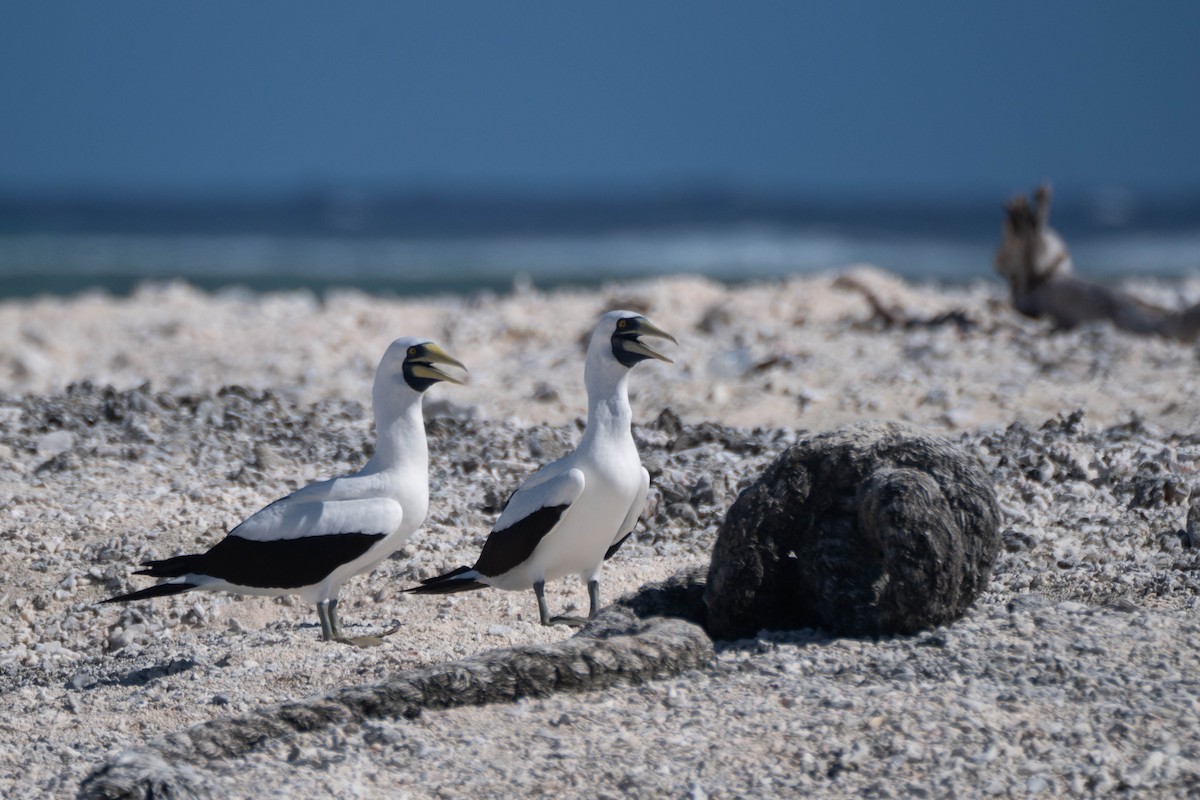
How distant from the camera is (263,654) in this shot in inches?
171

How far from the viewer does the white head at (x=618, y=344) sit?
15.1 ft

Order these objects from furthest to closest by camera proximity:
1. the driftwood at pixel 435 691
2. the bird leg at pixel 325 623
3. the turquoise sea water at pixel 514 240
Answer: the turquoise sea water at pixel 514 240 < the bird leg at pixel 325 623 < the driftwood at pixel 435 691

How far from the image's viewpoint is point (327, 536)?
4.39 m

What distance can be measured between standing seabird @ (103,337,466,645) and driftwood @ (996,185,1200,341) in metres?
7.91

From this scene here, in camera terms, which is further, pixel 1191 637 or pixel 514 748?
pixel 1191 637

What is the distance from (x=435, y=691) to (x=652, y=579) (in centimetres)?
160

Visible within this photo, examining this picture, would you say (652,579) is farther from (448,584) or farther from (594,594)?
(448,584)

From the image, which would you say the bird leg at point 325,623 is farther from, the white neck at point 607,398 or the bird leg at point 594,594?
the white neck at point 607,398

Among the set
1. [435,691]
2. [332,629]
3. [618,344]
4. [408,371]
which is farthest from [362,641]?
[618,344]

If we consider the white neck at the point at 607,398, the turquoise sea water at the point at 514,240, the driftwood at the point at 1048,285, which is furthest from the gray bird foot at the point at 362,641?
the turquoise sea water at the point at 514,240

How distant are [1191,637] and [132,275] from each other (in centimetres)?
2589

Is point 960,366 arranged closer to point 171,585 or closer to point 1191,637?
point 1191,637

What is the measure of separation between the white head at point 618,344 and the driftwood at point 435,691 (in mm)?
915

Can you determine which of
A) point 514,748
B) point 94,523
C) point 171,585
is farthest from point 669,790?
point 94,523
